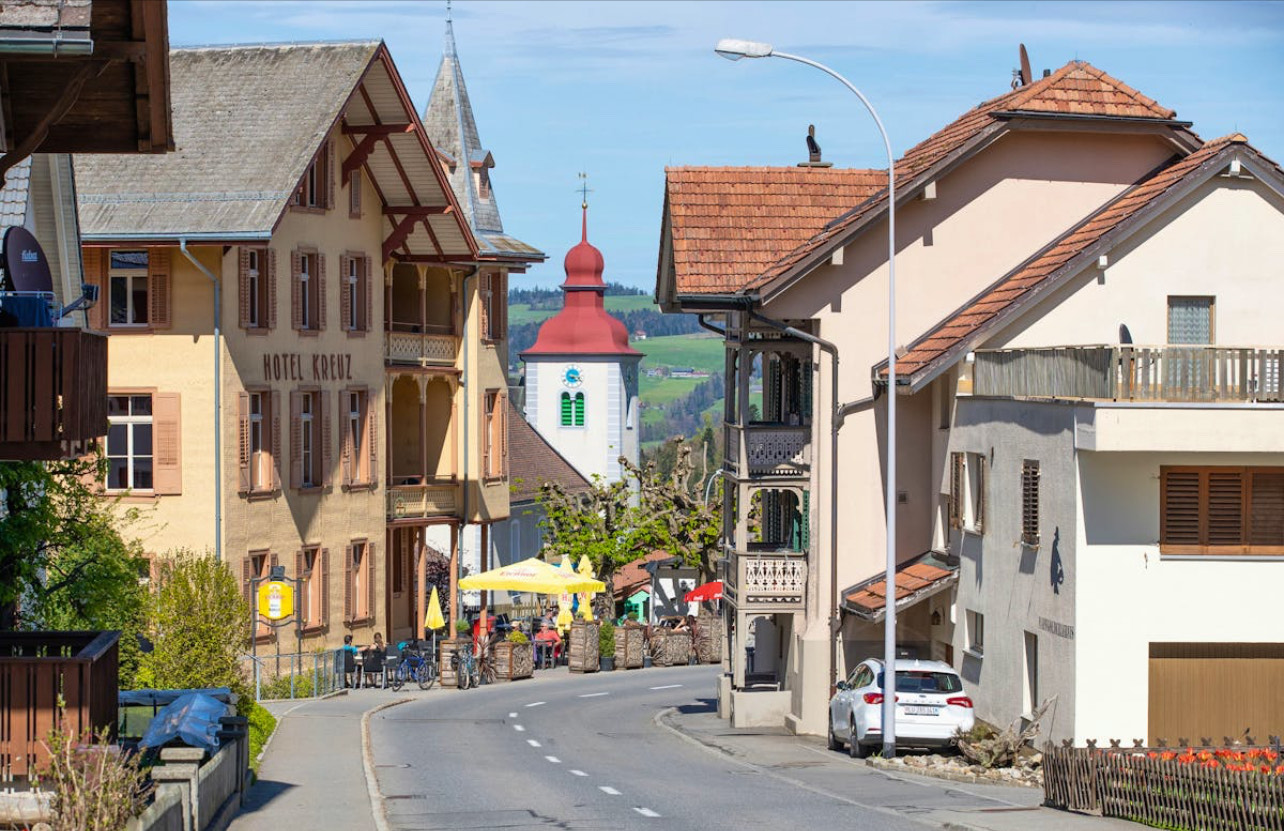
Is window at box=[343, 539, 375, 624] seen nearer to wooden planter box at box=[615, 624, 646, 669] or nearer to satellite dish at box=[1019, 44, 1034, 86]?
wooden planter box at box=[615, 624, 646, 669]

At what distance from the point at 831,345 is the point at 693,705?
34.0 ft

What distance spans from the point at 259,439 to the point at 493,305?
1476 centimetres

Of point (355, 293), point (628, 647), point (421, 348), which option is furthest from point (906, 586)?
point (421, 348)

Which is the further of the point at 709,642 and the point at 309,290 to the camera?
the point at 709,642

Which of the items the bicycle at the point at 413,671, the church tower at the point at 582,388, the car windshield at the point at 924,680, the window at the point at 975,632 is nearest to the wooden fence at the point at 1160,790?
the car windshield at the point at 924,680

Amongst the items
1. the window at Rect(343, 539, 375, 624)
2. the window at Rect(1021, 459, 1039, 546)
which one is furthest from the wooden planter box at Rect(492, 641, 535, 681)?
the window at Rect(1021, 459, 1039, 546)

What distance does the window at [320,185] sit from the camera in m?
44.6

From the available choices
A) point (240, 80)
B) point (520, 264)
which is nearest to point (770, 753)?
point (240, 80)

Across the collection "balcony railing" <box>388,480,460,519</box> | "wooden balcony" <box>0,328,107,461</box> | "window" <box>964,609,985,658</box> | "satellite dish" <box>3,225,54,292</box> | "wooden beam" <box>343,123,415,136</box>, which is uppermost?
"wooden beam" <box>343,123,415,136</box>

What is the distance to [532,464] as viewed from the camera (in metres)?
83.4

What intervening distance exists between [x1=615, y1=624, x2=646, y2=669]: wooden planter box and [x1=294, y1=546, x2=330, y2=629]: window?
30.6ft

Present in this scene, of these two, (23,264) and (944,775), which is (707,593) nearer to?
(944,775)

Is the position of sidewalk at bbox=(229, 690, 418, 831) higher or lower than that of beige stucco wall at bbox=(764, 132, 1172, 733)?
lower

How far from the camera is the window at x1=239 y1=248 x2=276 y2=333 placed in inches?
1656
